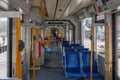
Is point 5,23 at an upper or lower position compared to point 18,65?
upper

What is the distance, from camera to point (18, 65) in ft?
9.85

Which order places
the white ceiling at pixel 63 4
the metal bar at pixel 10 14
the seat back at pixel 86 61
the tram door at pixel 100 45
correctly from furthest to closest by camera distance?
the seat back at pixel 86 61 → the tram door at pixel 100 45 → the white ceiling at pixel 63 4 → the metal bar at pixel 10 14

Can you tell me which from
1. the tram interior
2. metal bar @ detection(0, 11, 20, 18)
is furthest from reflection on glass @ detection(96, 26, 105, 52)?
metal bar @ detection(0, 11, 20, 18)

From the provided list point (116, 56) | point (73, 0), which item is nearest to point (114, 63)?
point (116, 56)

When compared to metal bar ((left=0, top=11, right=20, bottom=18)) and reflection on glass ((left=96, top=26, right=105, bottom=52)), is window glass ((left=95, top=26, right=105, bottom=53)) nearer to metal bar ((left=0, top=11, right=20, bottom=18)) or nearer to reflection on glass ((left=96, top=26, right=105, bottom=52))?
reflection on glass ((left=96, top=26, right=105, bottom=52))

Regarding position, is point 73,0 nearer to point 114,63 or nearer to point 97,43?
point 114,63

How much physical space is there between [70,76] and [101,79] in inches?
40.4

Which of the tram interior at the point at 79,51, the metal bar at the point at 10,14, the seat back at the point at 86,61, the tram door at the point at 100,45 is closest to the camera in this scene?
the metal bar at the point at 10,14

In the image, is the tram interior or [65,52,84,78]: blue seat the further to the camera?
[65,52,84,78]: blue seat

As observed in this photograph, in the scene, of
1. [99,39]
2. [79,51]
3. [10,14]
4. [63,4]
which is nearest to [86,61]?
[79,51]

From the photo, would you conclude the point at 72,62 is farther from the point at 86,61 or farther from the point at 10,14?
the point at 10,14

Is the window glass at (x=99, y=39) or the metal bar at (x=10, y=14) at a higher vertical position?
the metal bar at (x=10, y=14)

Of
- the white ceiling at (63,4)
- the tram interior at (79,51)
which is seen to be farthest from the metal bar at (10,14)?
the white ceiling at (63,4)

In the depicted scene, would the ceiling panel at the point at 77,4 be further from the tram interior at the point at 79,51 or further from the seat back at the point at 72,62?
the seat back at the point at 72,62
